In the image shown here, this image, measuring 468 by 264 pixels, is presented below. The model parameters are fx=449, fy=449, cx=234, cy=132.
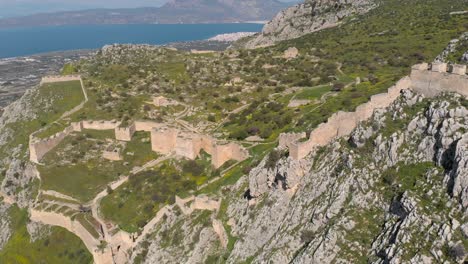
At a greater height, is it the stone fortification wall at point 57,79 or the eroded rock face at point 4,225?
the stone fortification wall at point 57,79

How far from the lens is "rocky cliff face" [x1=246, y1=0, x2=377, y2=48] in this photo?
112 m

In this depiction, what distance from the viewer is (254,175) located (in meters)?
33.6

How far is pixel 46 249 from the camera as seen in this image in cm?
4516

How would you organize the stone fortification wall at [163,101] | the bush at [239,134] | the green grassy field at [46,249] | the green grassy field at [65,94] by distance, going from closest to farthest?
the green grassy field at [46,249] < the bush at [239,134] < the stone fortification wall at [163,101] < the green grassy field at [65,94]

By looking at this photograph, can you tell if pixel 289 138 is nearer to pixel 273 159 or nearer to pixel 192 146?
pixel 273 159

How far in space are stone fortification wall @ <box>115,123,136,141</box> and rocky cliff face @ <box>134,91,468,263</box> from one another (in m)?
27.0

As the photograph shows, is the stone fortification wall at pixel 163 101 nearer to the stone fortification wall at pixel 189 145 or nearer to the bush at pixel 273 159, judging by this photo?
the stone fortification wall at pixel 189 145

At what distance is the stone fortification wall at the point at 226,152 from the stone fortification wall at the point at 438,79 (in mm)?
18749

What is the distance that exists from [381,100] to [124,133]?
37.1m

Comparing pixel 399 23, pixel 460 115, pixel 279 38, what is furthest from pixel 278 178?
pixel 279 38

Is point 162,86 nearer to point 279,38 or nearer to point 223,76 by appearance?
point 223,76

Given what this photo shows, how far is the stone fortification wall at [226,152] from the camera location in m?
43.9

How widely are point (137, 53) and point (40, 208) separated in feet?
167

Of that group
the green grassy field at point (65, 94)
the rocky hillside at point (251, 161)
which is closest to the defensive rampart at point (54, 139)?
the rocky hillside at point (251, 161)
